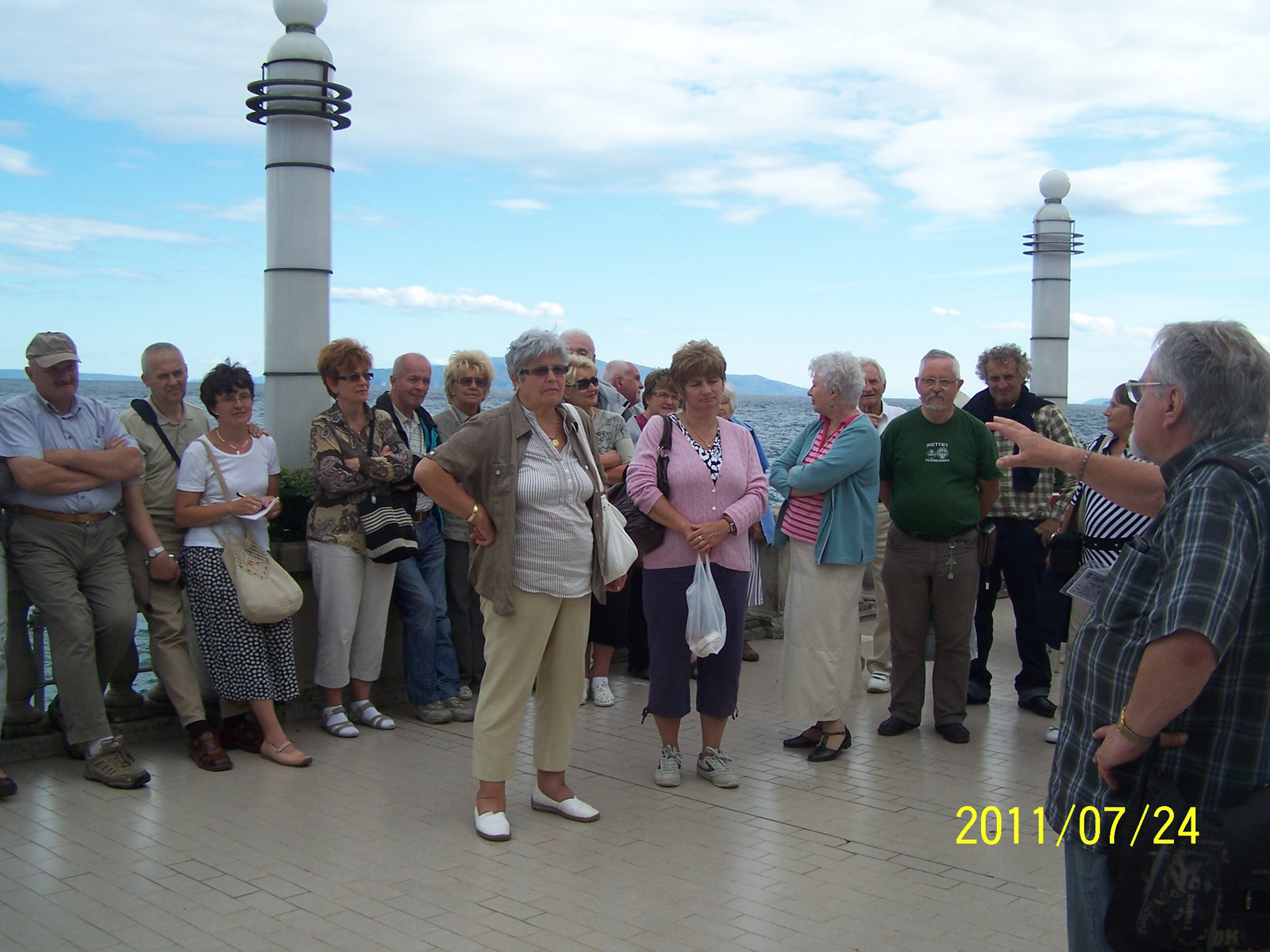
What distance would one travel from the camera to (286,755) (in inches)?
217

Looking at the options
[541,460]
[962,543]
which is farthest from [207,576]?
[962,543]

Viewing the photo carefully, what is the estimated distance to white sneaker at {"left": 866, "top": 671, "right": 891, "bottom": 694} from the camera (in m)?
7.24

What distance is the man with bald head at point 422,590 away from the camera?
20.7ft

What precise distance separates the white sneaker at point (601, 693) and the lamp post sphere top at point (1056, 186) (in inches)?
302

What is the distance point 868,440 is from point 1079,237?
23.1 ft

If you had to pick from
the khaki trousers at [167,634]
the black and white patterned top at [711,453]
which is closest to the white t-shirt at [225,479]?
the khaki trousers at [167,634]

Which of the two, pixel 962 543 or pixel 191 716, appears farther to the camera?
pixel 962 543

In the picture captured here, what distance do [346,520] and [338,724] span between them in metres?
1.10

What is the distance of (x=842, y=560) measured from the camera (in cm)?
562

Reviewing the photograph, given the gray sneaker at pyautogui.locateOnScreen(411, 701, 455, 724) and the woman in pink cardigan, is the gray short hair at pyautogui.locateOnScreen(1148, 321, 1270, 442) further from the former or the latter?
the gray sneaker at pyautogui.locateOnScreen(411, 701, 455, 724)

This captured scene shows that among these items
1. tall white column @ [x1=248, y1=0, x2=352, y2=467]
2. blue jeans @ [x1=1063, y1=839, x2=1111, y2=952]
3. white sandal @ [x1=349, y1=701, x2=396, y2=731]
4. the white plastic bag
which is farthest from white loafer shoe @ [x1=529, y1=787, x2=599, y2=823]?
tall white column @ [x1=248, y1=0, x2=352, y2=467]

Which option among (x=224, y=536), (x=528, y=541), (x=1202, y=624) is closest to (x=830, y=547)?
(x=528, y=541)

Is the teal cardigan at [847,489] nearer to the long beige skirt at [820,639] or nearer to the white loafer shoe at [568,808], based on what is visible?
the long beige skirt at [820,639]

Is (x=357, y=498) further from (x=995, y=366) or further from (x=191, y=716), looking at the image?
(x=995, y=366)
